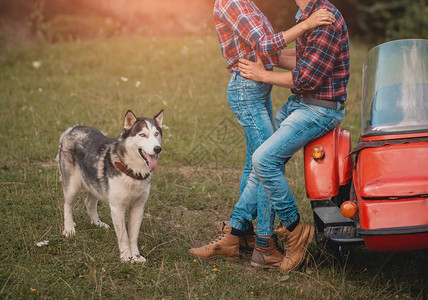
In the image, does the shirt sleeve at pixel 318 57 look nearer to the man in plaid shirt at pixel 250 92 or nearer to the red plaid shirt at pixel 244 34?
the man in plaid shirt at pixel 250 92

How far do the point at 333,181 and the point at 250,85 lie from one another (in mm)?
1003

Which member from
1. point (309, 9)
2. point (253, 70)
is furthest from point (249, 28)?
point (309, 9)

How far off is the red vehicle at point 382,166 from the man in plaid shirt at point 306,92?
0.23 m

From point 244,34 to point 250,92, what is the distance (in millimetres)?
458

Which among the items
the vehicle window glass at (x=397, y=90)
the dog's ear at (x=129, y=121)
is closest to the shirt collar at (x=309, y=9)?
the vehicle window glass at (x=397, y=90)

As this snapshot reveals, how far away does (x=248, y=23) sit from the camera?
11.5 feet

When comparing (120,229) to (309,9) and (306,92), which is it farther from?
(309,9)

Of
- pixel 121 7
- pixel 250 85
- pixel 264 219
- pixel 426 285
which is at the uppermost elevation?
pixel 121 7

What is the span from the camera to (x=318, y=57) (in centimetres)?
344

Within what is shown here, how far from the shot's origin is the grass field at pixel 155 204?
356 centimetres

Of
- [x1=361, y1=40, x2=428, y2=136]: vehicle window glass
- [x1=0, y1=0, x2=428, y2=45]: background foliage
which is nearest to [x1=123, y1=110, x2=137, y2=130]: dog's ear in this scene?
[x1=361, y1=40, x2=428, y2=136]: vehicle window glass

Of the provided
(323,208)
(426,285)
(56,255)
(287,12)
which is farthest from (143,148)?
(426,285)

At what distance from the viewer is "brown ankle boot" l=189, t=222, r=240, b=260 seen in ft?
13.3

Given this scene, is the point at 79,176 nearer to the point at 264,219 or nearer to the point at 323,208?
the point at 264,219
